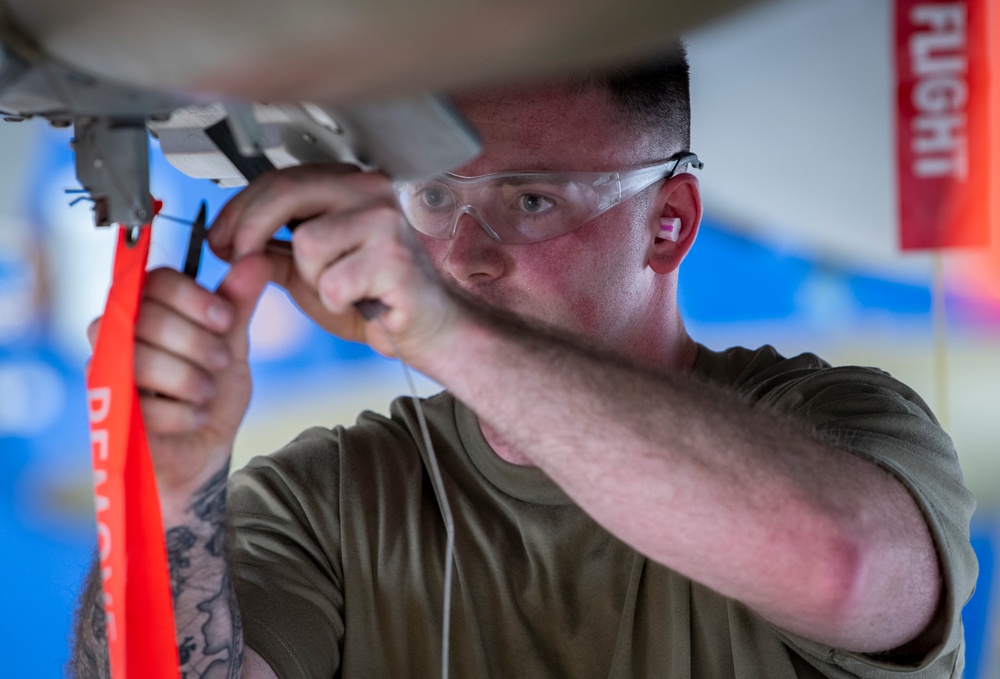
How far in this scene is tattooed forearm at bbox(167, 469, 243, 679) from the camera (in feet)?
3.04

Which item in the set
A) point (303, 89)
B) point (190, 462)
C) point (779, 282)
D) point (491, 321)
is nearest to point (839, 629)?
point (491, 321)

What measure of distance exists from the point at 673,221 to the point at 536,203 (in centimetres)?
25

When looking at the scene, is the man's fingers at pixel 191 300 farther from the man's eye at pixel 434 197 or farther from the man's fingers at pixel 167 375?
the man's eye at pixel 434 197

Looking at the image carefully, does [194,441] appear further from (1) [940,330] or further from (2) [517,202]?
(1) [940,330]

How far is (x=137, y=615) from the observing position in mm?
748

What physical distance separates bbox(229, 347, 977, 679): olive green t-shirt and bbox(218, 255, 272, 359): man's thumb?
44cm

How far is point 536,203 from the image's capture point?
4.40 ft

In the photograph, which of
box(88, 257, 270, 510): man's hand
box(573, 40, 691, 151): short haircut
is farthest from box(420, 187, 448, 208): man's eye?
box(88, 257, 270, 510): man's hand

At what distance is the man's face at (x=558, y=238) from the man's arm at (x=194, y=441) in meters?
0.49

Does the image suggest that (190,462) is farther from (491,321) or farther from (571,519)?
(571,519)

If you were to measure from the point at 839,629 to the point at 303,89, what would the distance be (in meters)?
0.70

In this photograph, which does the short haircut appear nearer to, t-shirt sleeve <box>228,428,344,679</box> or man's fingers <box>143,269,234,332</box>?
t-shirt sleeve <box>228,428,344,679</box>

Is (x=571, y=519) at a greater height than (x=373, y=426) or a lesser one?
lesser

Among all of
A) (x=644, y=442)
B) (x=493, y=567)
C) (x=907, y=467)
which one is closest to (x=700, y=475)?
(x=644, y=442)
